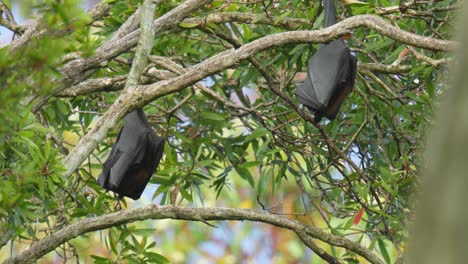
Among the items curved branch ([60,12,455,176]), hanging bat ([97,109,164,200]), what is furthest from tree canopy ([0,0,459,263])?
hanging bat ([97,109,164,200])

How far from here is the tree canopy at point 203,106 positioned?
3811 millimetres

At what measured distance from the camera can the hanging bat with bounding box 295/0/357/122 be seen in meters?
5.77

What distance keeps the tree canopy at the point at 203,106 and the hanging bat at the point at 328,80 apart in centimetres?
10

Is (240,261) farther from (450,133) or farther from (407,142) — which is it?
(450,133)

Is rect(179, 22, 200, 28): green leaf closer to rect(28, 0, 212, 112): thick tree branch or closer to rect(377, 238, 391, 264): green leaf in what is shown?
rect(28, 0, 212, 112): thick tree branch

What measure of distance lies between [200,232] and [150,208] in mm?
8580

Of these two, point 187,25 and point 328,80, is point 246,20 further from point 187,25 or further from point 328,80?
point 328,80

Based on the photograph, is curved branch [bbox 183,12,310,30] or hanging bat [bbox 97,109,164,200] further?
hanging bat [bbox 97,109,164,200]

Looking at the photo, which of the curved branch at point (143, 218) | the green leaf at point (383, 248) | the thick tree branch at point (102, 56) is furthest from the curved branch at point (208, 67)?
the green leaf at point (383, 248)

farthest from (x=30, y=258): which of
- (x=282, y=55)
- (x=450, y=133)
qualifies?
(x=450, y=133)

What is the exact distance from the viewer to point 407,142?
6.30 metres

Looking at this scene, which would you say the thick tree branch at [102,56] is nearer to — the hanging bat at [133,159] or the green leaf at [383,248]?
the hanging bat at [133,159]

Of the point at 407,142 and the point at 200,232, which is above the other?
the point at 200,232

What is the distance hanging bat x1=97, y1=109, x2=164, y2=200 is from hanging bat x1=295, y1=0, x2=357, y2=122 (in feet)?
3.28
